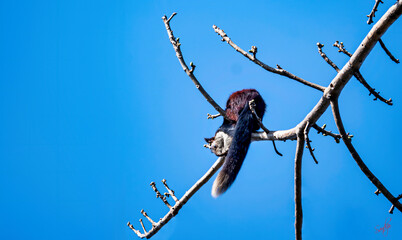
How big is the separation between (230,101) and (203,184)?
1.49m

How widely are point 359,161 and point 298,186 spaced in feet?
1.83

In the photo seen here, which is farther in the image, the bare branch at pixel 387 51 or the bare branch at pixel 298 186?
the bare branch at pixel 298 186

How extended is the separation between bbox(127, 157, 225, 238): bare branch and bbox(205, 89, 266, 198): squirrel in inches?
7.6

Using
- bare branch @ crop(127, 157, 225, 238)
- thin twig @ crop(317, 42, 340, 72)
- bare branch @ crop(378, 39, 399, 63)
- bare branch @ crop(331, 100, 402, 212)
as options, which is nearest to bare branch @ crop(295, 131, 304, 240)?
bare branch @ crop(331, 100, 402, 212)

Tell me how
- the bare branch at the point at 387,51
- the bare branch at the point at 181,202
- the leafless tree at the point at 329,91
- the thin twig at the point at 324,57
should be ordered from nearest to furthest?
the leafless tree at the point at 329,91
the bare branch at the point at 387,51
the thin twig at the point at 324,57
the bare branch at the point at 181,202

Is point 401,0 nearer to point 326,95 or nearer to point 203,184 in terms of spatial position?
point 326,95

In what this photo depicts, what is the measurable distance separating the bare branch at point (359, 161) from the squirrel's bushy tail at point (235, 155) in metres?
1.23

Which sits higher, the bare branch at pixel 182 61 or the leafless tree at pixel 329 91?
the bare branch at pixel 182 61

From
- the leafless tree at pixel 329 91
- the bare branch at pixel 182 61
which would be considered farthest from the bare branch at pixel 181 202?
the bare branch at pixel 182 61

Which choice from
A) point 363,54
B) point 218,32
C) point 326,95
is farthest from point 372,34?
point 218,32

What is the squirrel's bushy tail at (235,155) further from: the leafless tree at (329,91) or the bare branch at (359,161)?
the bare branch at (359,161)

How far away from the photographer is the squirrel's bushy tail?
12.3 feet

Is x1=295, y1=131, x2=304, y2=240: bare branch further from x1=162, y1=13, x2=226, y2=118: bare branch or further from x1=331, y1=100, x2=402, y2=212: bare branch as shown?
x1=162, y1=13, x2=226, y2=118: bare branch

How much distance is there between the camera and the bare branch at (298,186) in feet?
10.3
